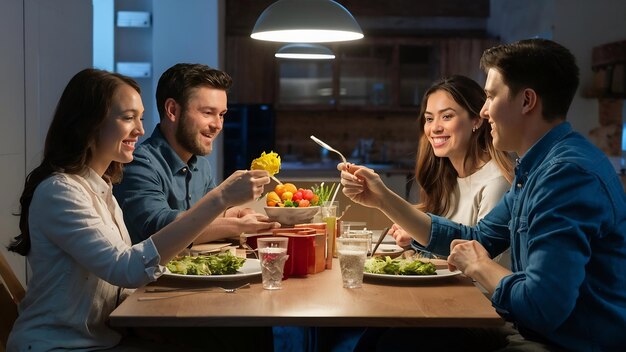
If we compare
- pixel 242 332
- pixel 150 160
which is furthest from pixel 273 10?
pixel 242 332

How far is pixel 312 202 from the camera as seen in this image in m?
2.95

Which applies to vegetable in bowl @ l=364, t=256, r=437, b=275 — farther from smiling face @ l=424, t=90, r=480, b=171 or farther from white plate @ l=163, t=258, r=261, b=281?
smiling face @ l=424, t=90, r=480, b=171

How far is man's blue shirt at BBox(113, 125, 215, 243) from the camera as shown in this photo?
3.03 meters

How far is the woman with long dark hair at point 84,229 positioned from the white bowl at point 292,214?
53 centimetres

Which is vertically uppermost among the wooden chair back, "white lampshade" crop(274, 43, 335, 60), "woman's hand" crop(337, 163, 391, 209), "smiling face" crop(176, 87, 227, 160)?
"white lampshade" crop(274, 43, 335, 60)

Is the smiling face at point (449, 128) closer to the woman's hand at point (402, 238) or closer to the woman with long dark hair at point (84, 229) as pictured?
the woman's hand at point (402, 238)

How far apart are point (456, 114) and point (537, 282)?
1.50 meters

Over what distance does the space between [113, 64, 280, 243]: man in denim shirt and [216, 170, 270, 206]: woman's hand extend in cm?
84

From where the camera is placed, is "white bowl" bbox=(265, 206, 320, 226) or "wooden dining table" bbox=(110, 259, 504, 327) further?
"white bowl" bbox=(265, 206, 320, 226)

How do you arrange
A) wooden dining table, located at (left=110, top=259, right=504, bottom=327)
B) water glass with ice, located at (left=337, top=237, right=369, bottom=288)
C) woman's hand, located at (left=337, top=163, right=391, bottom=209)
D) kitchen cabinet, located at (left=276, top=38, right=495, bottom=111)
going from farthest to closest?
kitchen cabinet, located at (left=276, top=38, right=495, bottom=111) → woman's hand, located at (left=337, top=163, right=391, bottom=209) → water glass with ice, located at (left=337, top=237, right=369, bottom=288) → wooden dining table, located at (left=110, top=259, right=504, bottom=327)

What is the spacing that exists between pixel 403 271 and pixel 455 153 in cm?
112

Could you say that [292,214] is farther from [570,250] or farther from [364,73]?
[364,73]

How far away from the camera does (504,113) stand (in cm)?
219

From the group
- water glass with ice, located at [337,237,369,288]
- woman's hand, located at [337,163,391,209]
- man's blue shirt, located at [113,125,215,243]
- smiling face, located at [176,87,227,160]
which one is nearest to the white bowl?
woman's hand, located at [337,163,391,209]
